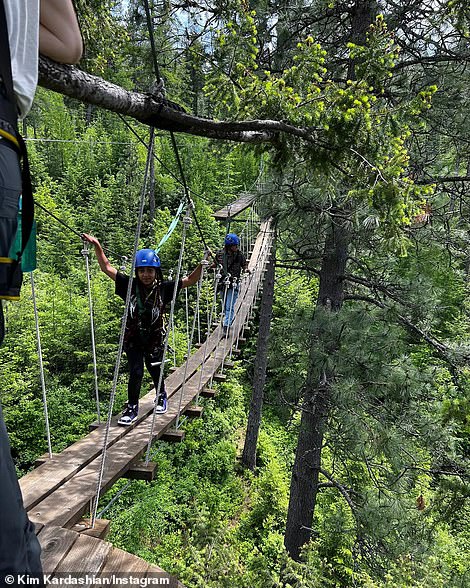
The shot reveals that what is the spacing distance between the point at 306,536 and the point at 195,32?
4.13 metres

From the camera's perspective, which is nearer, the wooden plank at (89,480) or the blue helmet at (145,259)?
the wooden plank at (89,480)

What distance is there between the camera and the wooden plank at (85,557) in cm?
102

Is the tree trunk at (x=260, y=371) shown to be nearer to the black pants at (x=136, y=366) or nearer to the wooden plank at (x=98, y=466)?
the wooden plank at (x=98, y=466)

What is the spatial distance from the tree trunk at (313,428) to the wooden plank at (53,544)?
97.1 inches

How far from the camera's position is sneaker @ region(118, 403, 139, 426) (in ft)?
6.89

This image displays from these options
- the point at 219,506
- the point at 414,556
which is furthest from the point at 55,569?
the point at 219,506

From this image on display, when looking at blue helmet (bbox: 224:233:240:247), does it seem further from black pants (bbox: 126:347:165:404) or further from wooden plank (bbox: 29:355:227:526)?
wooden plank (bbox: 29:355:227:526)

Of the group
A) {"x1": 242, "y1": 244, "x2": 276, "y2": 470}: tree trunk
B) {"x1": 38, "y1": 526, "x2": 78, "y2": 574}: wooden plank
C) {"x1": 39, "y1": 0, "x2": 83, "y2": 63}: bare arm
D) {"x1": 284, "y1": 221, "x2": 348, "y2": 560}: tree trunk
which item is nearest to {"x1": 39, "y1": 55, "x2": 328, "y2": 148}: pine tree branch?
{"x1": 39, "y1": 0, "x2": 83, "y2": 63}: bare arm

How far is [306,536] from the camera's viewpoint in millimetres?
3896

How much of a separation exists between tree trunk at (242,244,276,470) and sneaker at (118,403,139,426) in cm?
344

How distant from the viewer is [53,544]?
1100mm

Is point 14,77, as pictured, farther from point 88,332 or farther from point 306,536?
point 88,332

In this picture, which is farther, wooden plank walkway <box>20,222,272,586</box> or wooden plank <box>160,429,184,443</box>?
wooden plank <box>160,429,184,443</box>

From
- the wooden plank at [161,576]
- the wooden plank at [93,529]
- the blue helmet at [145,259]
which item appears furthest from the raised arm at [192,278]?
the wooden plank at [161,576]
